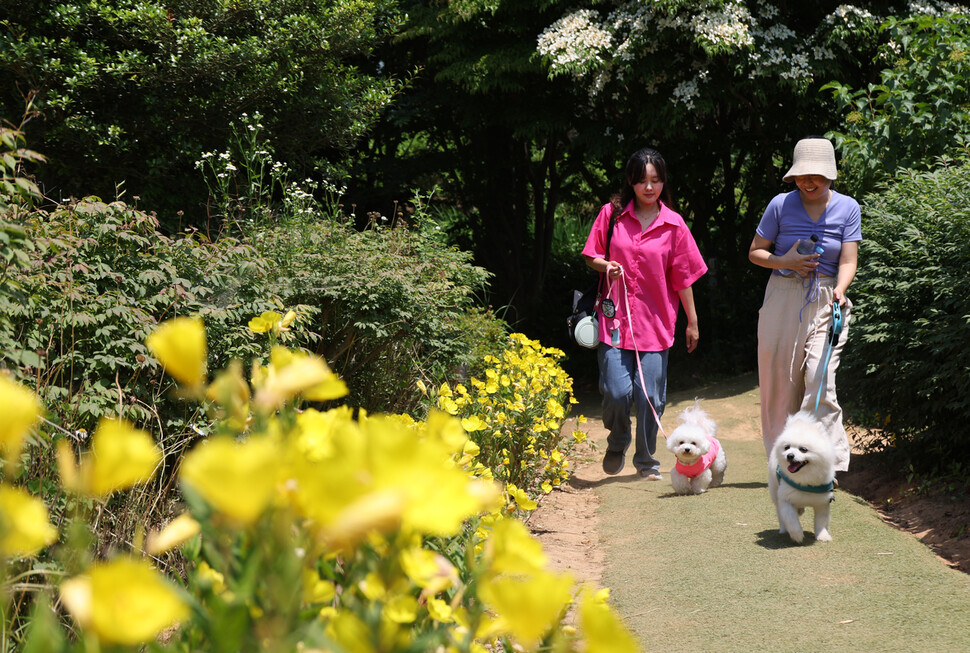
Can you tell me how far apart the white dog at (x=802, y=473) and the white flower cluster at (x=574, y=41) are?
6.36 m

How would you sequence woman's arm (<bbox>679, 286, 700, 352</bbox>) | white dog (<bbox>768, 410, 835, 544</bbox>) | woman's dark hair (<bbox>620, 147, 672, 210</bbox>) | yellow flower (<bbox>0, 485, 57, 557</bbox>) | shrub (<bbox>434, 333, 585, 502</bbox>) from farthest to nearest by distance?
1. woman's arm (<bbox>679, 286, 700, 352</bbox>)
2. woman's dark hair (<bbox>620, 147, 672, 210</bbox>)
3. shrub (<bbox>434, 333, 585, 502</bbox>)
4. white dog (<bbox>768, 410, 835, 544</bbox>)
5. yellow flower (<bbox>0, 485, 57, 557</bbox>)

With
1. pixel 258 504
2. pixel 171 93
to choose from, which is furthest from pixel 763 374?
pixel 171 93

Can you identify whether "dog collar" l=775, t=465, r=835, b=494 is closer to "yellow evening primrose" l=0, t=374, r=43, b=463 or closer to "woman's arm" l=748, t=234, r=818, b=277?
"woman's arm" l=748, t=234, r=818, b=277

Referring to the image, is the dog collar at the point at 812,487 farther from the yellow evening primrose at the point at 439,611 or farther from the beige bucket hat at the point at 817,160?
the yellow evening primrose at the point at 439,611

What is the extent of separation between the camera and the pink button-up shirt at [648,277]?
5922 mm

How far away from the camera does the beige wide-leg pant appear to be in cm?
493

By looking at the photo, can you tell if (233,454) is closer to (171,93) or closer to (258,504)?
(258,504)

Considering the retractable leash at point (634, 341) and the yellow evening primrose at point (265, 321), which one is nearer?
the yellow evening primrose at point (265, 321)

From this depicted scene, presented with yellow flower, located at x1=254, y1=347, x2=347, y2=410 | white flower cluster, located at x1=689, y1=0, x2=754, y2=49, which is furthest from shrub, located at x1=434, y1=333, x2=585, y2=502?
white flower cluster, located at x1=689, y1=0, x2=754, y2=49

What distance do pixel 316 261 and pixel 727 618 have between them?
315 cm

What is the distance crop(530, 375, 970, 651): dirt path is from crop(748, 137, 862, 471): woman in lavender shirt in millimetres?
641

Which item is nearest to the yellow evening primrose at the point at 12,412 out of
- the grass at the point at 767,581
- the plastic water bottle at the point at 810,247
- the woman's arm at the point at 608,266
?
the grass at the point at 767,581

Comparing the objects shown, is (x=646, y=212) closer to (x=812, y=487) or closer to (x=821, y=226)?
(x=821, y=226)

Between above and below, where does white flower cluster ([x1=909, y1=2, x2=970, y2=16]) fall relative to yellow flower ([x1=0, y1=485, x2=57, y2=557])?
above
